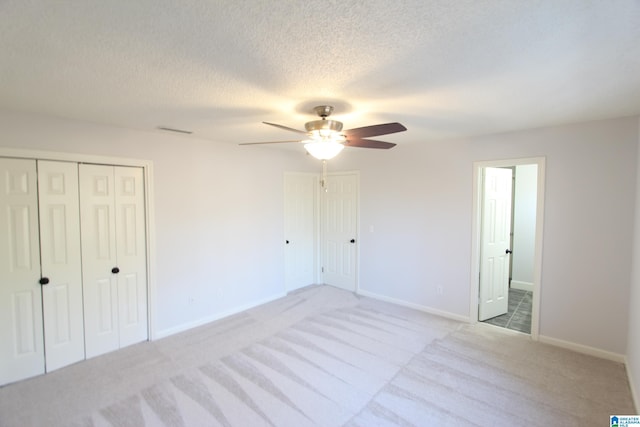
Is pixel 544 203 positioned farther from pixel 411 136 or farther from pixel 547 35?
pixel 547 35

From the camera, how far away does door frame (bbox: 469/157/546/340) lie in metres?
3.47

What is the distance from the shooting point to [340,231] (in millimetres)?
5531

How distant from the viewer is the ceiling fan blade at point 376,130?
204 cm

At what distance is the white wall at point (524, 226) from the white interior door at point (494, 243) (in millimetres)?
1409

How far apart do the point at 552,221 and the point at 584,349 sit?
1.42 meters

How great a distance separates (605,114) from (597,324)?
7.12 ft

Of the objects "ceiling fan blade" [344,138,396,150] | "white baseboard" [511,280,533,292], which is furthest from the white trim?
"ceiling fan blade" [344,138,396,150]

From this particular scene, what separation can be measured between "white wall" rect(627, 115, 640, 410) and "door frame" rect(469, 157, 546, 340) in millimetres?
754

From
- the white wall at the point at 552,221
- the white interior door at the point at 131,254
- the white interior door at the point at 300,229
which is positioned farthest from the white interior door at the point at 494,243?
the white interior door at the point at 131,254

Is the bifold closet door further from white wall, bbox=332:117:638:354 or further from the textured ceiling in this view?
white wall, bbox=332:117:638:354

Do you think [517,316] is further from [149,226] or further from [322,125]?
[149,226]

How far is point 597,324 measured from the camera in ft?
10.4

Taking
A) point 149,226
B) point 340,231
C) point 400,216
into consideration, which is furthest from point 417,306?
point 149,226

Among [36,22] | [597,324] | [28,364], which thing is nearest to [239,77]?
[36,22]
